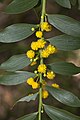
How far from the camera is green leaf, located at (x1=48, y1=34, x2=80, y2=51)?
3.04 ft

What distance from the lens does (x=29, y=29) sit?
0.96 metres

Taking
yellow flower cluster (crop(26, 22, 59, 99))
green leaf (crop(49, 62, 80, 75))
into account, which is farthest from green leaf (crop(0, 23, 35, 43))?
green leaf (crop(49, 62, 80, 75))

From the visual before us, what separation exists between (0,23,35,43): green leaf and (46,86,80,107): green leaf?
173 mm

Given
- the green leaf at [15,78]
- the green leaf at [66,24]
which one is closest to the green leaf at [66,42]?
the green leaf at [66,24]

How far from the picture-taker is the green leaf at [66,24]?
922mm

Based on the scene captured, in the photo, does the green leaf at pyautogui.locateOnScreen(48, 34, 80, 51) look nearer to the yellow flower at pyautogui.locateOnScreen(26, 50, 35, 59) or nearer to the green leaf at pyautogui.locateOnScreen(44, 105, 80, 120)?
the yellow flower at pyautogui.locateOnScreen(26, 50, 35, 59)

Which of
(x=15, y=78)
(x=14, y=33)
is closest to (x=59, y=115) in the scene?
(x=15, y=78)

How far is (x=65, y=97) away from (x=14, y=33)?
241mm

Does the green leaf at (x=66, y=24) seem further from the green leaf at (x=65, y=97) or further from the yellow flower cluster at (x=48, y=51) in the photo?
the green leaf at (x=65, y=97)

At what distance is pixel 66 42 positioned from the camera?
3.07 feet

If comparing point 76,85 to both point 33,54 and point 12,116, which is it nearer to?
point 12,116

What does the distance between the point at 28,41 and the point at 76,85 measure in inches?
24.2

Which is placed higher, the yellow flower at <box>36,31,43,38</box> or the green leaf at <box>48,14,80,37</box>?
the green leaf at <box>48,14,80,37</box>

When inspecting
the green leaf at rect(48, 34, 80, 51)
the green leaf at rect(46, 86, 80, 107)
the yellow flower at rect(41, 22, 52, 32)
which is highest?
the yellow flower at rect(41, 22, 52, 32)
